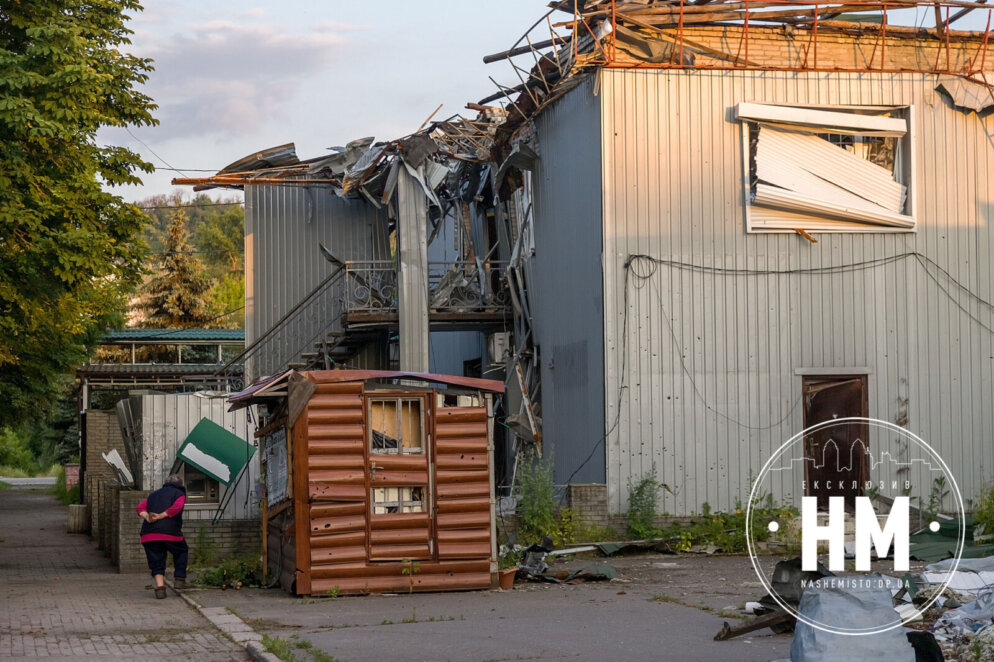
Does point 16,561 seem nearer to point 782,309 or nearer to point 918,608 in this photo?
point 782,309

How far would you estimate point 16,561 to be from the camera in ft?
65.5

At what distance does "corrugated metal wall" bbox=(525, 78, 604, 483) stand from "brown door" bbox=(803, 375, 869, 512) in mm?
3218

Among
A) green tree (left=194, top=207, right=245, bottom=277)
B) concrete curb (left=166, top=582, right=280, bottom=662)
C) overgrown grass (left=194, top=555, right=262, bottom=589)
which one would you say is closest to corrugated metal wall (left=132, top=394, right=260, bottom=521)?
overgrown grass (left=194, top=555, right=262, bottom=589)

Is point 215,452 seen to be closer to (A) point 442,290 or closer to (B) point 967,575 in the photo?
(A) point 442,290

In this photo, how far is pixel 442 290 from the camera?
23.5 m

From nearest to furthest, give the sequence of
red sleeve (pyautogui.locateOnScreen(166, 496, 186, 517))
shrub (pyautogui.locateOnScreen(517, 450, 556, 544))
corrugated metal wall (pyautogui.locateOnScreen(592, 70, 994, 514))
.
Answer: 1. red sleeve (pyautogui.locateOnScreen(166, 496, 186, 517))
2. shrub (pyautogui.locateOnScreen(517, 450, 556, 544))
3. corrugated metal wall (pyautogui.locateOnScreen(592, 70, 994, 514))

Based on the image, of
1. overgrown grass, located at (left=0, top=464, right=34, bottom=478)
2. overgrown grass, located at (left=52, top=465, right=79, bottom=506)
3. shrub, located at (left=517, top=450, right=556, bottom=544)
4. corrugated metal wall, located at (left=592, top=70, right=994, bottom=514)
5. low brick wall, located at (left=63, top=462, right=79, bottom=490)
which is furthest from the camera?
overgrown grass, located at (left=0, top=464, right=34, bottom=478)

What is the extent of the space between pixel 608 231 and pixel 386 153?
6701 millimetres

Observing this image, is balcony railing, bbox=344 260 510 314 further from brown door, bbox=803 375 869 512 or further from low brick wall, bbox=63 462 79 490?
low brick wall, bbox=63 462 79 490

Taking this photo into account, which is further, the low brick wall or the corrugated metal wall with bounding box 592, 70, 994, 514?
the low brick wall

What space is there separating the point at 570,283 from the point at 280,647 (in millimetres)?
11002

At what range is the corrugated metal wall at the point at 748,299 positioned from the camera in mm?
17828

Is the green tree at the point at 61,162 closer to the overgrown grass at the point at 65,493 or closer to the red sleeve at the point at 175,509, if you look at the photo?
the red sleeve at the point at 175,509

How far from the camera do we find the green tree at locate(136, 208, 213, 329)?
5769cm
